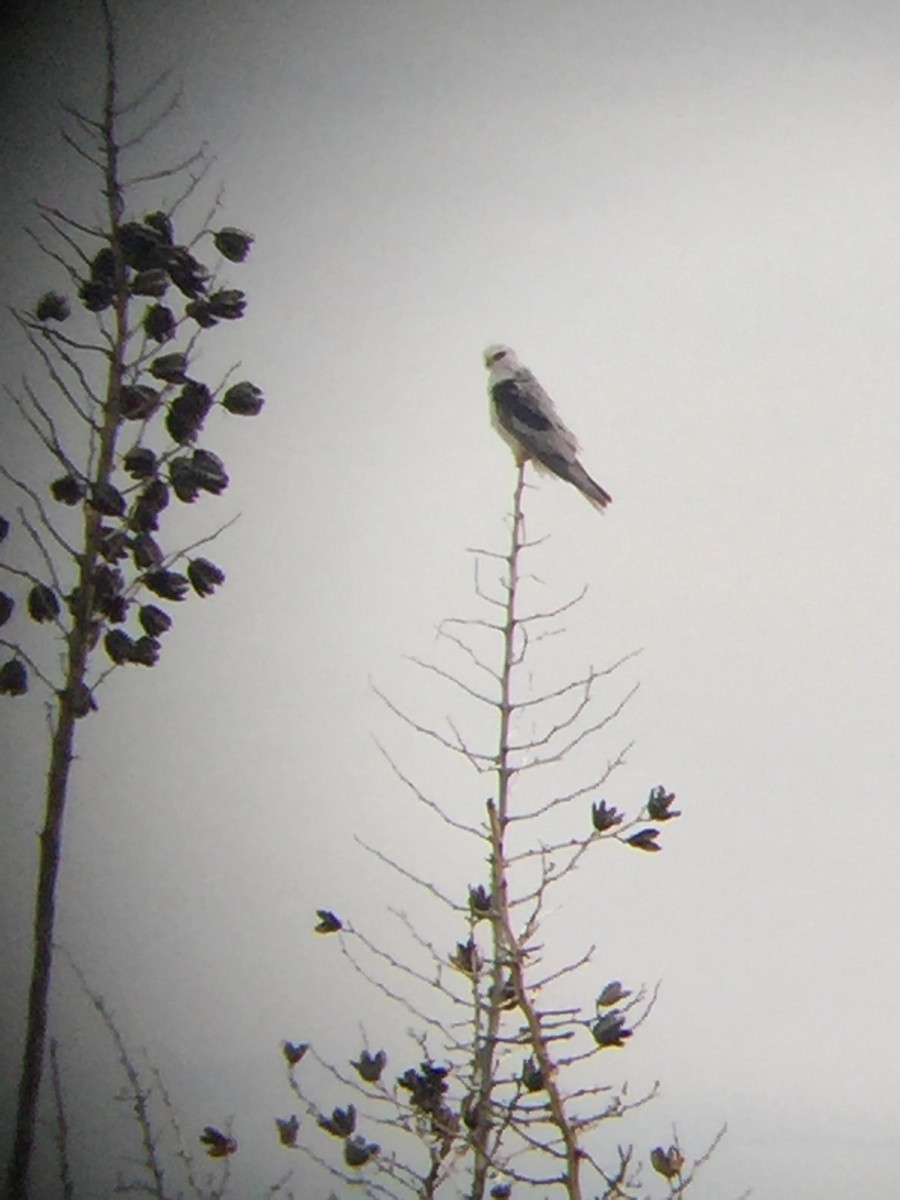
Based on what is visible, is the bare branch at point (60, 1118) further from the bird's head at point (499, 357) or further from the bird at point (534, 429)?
the bird's head at point (499, 357)

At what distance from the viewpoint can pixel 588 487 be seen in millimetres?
5230

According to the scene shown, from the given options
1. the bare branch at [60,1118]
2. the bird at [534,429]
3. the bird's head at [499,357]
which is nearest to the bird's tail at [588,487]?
the bird at [534,429]

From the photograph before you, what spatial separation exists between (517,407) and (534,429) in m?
0.16

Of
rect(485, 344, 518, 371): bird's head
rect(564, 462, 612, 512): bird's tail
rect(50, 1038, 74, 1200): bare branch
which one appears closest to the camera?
rect(50, 1038, 74, 1200): bare branch

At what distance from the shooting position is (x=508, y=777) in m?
2.86

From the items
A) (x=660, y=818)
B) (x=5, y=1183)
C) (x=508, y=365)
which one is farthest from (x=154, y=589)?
(x=508, y=365)

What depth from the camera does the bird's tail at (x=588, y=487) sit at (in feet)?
17.1

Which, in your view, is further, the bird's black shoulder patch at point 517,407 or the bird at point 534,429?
the bird's black shoulder patch at point 517,407

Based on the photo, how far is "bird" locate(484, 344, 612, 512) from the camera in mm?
5266

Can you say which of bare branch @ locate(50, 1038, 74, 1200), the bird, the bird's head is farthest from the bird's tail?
bare branch @ locate(50, 1038, 74, 1200)

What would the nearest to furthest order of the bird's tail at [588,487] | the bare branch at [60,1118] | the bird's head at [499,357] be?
the bare branch at [60,1118], the bird's tail at [588,487], the bird's head at [499,357]

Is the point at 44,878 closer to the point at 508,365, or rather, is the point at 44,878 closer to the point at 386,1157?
the point at 386,1157

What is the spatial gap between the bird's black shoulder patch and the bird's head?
0.94 feet

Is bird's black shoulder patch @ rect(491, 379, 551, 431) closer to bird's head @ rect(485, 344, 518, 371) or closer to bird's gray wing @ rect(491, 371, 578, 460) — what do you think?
bird's gray wing @ rect(491, 371, 578, 460)
